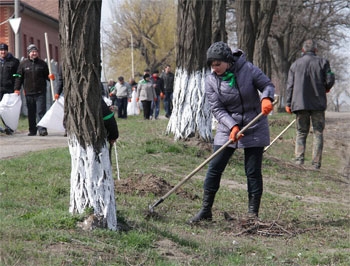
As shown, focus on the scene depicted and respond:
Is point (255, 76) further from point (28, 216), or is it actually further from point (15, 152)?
point (15, 152)

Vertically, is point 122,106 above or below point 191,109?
below

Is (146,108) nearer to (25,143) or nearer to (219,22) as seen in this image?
(219,22)

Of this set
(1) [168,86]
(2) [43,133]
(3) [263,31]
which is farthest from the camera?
(3) [263,31]

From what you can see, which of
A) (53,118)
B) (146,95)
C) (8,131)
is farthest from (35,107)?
(146,95)

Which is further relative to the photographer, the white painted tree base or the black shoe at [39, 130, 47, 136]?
the black shoe at [39, 130, 47, 136]

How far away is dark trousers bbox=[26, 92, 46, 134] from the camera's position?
16.3 meters

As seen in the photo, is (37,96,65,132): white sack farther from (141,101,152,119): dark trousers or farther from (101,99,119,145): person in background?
(141,101,152,119): dark trousers

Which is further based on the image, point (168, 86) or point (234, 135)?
point (168, 86)

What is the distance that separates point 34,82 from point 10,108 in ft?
2.88

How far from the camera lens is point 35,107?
646 inches

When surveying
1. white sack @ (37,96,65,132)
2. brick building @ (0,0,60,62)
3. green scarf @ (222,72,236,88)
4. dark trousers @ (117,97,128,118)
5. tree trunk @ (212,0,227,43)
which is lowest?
dark trousers @ (117,97,128,118)

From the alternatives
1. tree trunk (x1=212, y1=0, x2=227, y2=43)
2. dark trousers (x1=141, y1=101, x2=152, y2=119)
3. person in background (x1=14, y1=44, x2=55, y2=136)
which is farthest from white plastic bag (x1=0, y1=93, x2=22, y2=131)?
dark trousers (x1=141, y1=101, x2=152, y2=119)

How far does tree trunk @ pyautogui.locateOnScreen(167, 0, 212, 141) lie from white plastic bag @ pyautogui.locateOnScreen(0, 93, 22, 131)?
427cm

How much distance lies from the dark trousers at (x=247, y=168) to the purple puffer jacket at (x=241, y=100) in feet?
0.37
